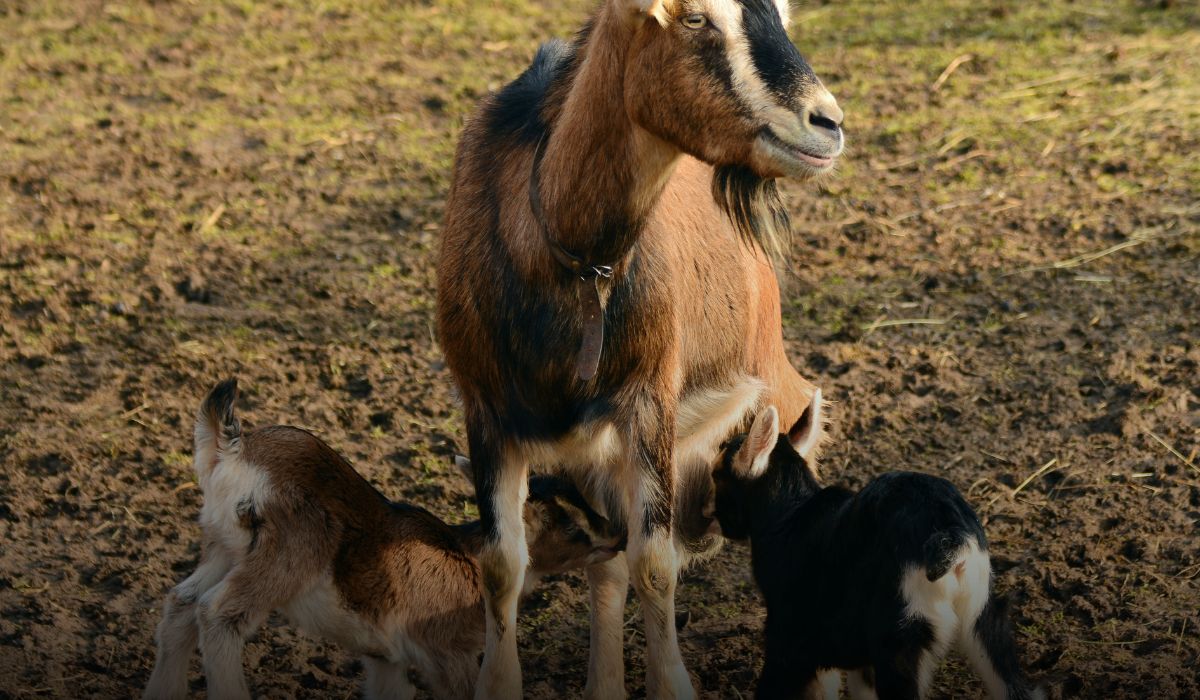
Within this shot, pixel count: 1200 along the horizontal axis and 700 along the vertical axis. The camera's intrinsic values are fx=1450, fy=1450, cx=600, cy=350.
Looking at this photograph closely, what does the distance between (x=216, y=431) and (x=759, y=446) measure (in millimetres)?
1844

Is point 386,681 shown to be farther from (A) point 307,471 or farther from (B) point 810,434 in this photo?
(B) point 810,434

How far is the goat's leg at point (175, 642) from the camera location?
4652mm

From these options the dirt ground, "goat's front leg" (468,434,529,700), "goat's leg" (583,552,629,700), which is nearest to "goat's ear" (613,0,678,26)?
"goat's front leg" (468,434,529,700)

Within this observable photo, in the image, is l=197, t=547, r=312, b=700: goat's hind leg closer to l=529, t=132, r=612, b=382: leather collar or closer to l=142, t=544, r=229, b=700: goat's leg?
l=142, t=544, r=229, b=700: goat's leg

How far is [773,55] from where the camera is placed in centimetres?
393

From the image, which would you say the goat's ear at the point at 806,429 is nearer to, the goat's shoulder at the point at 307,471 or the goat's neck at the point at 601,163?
the goat's neck at the point at 601,163

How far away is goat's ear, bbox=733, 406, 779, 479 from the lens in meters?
5.00

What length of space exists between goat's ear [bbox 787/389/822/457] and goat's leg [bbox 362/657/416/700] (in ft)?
5.25

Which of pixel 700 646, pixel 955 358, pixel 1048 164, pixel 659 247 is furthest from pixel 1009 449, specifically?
pixel 1048 164

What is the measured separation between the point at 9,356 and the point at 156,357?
646 millimetres

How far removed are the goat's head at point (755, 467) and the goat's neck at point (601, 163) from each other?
3.42 ft

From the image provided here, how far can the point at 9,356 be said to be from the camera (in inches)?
257

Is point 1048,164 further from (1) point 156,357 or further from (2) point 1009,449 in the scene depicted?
(1) point 156,357

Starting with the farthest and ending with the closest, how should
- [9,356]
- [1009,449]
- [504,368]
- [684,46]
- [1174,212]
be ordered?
[1174,212] → [9,356] → [1009,449] → [504,368] → [684,46]
